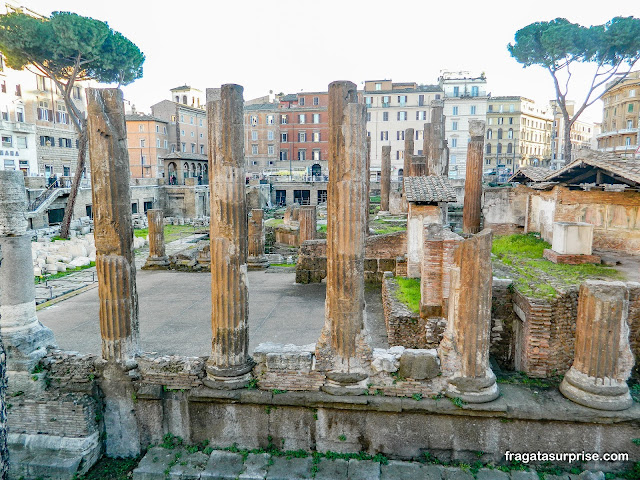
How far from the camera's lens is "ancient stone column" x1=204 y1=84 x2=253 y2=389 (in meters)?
6.27

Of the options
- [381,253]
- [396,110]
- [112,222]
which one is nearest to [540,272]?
[381,253]

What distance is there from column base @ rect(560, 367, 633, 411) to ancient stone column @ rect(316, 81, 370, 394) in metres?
2.87

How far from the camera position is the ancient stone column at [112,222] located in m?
6.41

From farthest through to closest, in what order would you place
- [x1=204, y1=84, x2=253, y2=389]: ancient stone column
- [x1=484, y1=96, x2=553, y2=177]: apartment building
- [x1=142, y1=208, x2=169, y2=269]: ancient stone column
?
[x1=484, y1=96, x2=553, y2=177]: apartment building < [x1=142, y1=208, x2=169, y2=269]: ancient stone column < [x1=204, y1=84, x2=253, y2=389]: ancient stone column

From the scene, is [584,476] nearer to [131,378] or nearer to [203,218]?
[131,378]

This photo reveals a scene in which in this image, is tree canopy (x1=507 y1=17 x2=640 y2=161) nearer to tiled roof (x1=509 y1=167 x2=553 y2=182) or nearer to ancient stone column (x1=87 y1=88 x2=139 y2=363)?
tiled roof (x1=509 y1=167 x2=553 y2=182)

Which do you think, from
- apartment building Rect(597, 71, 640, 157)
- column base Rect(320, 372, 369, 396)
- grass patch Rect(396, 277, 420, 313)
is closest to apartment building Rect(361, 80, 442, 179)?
apartment building Rect(597, 71, 640, 157)

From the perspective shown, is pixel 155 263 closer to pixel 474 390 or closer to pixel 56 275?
pixel 56 275

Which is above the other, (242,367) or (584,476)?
(242,367)

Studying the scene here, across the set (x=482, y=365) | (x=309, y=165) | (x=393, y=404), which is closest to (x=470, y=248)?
(x=482, y=365)

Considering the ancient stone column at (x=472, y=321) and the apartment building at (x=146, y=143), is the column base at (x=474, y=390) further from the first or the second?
the apartment building at (x=146, y=143)

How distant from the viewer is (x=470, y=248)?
6.13 meters

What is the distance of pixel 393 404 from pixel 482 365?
4.37ft

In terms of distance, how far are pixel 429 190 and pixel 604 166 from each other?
3767mm
